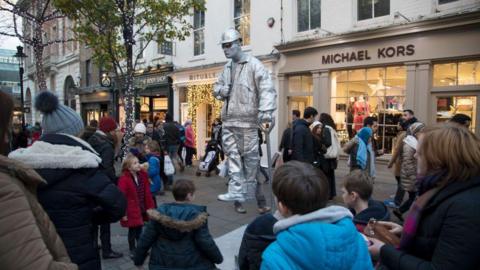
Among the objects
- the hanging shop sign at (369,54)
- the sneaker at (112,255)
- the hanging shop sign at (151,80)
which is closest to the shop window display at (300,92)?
the hanging shop sign at (369,54)

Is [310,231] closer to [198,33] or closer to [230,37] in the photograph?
[230,37]

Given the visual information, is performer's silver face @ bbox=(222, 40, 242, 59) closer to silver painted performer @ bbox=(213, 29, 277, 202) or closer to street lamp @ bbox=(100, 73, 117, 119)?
silver painted performer @ bbox=(213, 29, 277, 202)

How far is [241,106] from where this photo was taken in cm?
499

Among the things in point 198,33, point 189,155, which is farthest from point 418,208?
point 198,33

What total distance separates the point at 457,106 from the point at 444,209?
28.3ft

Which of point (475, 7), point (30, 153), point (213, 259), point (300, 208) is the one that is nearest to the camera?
point (300, 208)

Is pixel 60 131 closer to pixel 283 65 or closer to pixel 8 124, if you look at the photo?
pixel 8 124

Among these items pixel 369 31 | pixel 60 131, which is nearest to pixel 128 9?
pixel 369 31

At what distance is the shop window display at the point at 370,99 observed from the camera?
9.92m

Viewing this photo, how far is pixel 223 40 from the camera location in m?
4.85

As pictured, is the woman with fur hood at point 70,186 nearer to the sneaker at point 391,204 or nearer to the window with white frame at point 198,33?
the sneaker at point 391,204

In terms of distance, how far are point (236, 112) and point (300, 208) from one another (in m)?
3.39

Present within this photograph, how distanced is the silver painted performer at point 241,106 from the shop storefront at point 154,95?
1126 centimetres

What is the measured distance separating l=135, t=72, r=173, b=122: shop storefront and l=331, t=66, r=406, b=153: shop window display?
817cm
